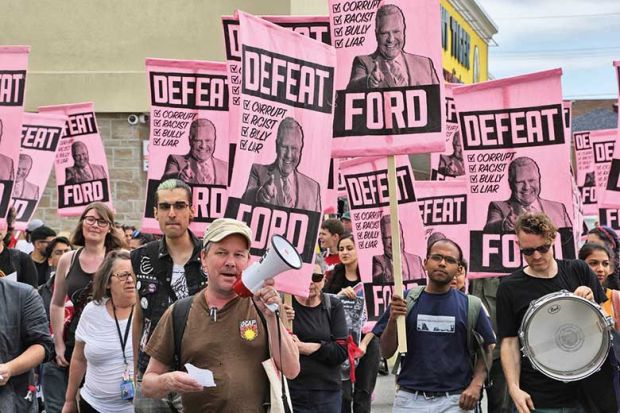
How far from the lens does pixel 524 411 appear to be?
7.95 metres

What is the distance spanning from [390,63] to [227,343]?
14.1 ft

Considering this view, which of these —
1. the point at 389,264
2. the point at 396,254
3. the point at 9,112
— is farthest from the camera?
the point at 389,264

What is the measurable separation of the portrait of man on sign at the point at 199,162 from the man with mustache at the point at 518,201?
259cm

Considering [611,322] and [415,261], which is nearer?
[611,322]

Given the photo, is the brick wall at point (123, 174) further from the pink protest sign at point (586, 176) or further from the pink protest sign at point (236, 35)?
the pink protest sign at point (236, 35)

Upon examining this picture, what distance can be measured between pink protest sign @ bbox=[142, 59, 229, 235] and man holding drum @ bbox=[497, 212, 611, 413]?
184 inches

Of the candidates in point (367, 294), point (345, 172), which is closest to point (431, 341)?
point (367, 294)

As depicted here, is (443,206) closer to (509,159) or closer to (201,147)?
(201,147)

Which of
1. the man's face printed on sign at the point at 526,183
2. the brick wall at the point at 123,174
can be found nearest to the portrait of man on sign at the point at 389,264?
the man's face printed on sign at the point at 526,183

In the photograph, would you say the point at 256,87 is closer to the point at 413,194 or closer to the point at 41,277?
the point at 413,194

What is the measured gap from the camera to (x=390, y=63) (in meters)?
9.72

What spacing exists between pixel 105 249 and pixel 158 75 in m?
2.83

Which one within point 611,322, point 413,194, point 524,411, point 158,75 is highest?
point 158,75

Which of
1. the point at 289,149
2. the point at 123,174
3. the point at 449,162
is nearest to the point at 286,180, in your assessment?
the point at 289,149
